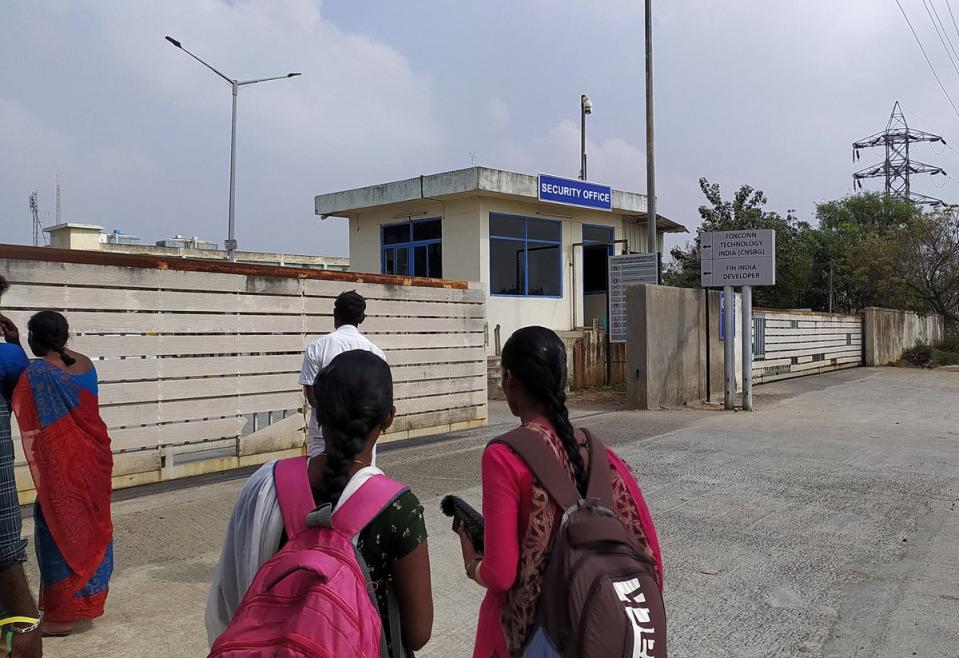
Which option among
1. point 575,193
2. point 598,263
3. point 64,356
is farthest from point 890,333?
point 64,356

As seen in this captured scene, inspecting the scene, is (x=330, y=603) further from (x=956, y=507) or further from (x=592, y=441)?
(x=956, y=507)

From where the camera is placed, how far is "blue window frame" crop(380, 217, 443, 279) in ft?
64.7

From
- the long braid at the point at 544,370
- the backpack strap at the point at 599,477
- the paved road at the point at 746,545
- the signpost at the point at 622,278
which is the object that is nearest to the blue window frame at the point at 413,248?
the signpost at the point at 622,278

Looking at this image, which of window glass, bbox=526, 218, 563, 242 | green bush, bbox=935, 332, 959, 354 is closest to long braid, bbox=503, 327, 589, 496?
window glass, bbox=526, 218, 563, 242

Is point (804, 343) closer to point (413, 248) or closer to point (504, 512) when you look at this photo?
point (413, 248)

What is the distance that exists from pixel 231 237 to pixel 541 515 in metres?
24.6

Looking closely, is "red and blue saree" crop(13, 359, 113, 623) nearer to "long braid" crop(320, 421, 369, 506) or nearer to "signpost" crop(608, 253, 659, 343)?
"long braid" crop(320, 421, 369, 506)

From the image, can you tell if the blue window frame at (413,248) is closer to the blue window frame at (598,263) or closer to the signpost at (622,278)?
the blue window frame at (598,263)

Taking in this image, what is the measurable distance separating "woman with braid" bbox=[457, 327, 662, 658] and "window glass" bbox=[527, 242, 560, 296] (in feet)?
57.0

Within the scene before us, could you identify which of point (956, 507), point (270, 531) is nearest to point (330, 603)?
point (270, 531)

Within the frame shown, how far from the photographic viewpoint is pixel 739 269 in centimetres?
1430

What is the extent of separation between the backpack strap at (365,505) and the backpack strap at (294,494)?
0.34 feet

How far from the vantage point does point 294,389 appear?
28.5ft

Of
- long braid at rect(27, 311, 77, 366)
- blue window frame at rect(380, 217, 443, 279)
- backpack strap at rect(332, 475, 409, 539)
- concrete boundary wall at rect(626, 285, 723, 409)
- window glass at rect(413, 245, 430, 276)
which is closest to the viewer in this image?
backpack strap at rect(332, 475, 409, 539)
